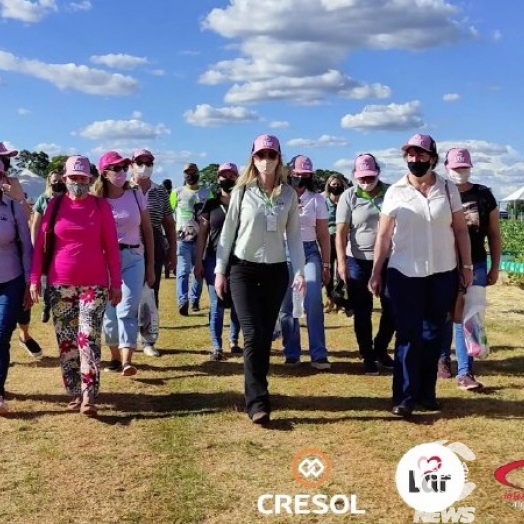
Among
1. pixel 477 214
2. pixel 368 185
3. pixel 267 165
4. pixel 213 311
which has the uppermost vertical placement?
pixel 267 165

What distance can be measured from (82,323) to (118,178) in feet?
4.55

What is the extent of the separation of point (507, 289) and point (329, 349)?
8.02 m

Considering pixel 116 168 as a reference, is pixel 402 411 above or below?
below

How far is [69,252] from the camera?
5.57 meters

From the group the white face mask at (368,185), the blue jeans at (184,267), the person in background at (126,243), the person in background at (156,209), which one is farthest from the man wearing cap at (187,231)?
the white face mask at (368,185)

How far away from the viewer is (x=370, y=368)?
7.06 m

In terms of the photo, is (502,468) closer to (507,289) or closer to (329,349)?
(329,349)

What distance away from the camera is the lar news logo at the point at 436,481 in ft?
12.5

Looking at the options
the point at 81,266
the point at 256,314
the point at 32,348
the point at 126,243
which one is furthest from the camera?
the point at 32,348

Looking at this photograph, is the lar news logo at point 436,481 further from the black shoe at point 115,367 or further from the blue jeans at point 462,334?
the black shoe at point 115,367

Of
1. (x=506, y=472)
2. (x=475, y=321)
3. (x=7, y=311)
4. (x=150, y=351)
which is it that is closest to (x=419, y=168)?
(x=475, y=321)

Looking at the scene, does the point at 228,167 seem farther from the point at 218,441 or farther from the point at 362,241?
the point at 218,441

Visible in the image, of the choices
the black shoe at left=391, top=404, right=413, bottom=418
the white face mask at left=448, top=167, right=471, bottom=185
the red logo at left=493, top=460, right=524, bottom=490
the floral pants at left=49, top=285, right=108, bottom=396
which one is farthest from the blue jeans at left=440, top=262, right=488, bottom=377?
the floral pants at left=49, top=285, right=108, bottom=396

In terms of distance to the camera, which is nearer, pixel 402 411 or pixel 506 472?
pixel 506 472
